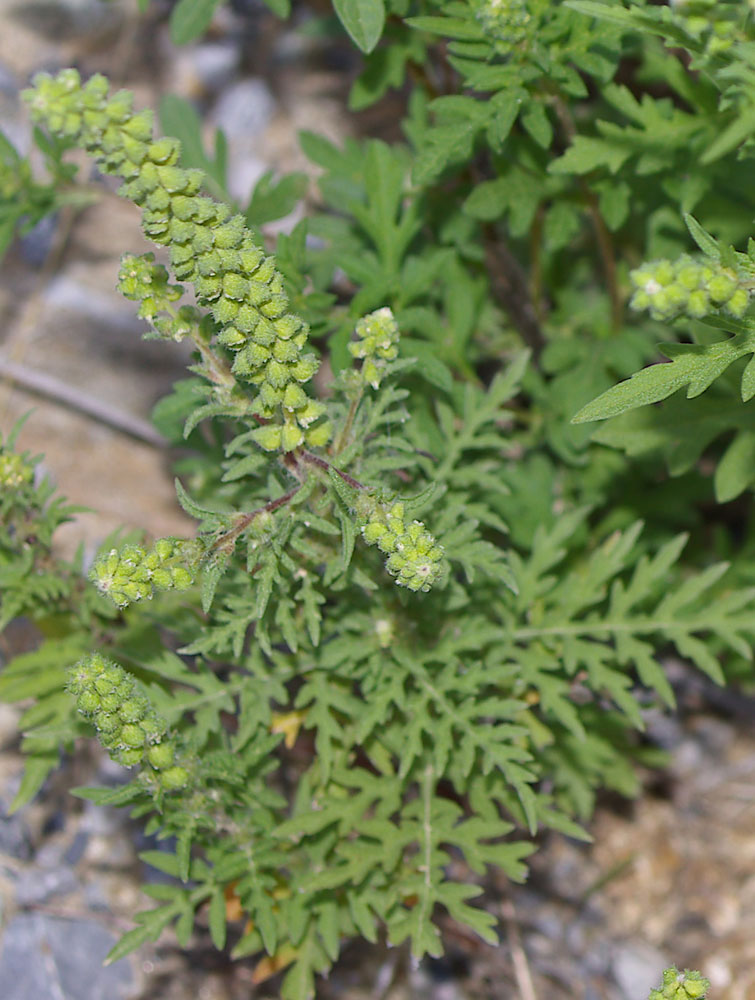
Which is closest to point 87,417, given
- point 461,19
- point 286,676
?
point 286,676

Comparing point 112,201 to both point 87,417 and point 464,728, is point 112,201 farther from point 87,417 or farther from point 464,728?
point 464,728

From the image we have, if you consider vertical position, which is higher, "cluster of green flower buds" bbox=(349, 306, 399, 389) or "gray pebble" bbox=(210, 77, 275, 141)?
"cluster of green flower buds" bbox=(349, 306, 399, 389)

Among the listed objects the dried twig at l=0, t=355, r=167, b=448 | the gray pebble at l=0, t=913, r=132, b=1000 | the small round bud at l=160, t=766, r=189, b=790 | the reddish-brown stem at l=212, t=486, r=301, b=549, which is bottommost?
the gray pebble at l=0, t=913, r=132, b=1000

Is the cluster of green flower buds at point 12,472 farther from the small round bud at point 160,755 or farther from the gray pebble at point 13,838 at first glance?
the gray pebble at point 13,838

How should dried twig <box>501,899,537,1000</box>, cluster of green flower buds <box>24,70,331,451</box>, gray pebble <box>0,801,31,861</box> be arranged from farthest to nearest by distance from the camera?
1. gray pebble <box>0,801,31,861</box>
2. dried twig <box>501,899,537,1000</box>
3. cluster of green flower buds <box>24,70,331,451</box>

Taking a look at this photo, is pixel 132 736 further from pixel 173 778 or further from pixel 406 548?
pixel 406 548

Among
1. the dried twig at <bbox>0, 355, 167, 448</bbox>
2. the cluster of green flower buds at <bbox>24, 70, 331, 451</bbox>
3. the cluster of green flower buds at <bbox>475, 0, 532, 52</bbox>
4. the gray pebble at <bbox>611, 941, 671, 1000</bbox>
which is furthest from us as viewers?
the dried twig at <bbox>0, 355, 167, 448</bbox>

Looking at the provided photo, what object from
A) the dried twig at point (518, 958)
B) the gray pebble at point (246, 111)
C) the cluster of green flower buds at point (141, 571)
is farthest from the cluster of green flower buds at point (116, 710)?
the gray pebble at point (246, 111)

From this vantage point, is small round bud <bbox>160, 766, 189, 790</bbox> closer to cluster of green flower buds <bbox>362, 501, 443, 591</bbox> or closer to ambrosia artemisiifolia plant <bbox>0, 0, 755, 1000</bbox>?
ambrosia artemisiifolia plant <bbox>0, 0, 755, 1000</bbox>

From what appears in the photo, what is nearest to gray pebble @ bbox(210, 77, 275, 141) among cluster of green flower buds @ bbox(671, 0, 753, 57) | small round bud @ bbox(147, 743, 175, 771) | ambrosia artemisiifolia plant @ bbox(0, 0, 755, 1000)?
ambrosia artemisiifolia plant @ bbox(0, 0, 755, 1000)
